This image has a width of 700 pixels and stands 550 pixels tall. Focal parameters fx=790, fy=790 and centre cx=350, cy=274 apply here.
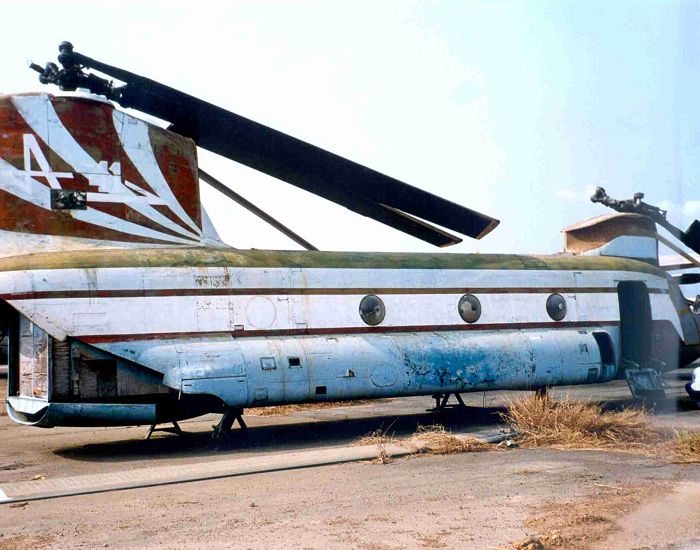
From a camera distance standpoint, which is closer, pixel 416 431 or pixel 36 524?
pixel 36 524

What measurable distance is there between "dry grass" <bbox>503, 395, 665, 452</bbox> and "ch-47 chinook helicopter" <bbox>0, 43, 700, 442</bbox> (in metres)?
1.80

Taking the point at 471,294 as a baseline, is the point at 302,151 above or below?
above

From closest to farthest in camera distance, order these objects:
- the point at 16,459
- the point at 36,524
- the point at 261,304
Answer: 1. the point at 36,524
2. the point at 16,459
3. the point at 261,304

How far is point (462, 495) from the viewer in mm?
7867

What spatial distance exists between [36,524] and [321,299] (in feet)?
20.9

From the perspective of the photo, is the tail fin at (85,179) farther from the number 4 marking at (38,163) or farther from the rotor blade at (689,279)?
the rotor blade at (689,279)

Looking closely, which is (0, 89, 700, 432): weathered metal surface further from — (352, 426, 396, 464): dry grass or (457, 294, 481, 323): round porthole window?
(352, 426, 396, 464): dry grass

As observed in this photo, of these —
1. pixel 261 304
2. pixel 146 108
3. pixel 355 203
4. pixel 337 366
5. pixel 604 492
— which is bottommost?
pixel 604 492

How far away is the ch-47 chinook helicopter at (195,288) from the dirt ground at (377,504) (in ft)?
3.36

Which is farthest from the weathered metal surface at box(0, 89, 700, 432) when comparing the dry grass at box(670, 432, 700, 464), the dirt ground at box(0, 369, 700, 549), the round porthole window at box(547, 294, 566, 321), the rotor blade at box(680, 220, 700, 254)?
the rotor blade at box(680, 220, 700, 254)

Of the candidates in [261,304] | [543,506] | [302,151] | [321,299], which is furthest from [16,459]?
[543,506]

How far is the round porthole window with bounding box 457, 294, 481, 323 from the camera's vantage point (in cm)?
Result: 1401

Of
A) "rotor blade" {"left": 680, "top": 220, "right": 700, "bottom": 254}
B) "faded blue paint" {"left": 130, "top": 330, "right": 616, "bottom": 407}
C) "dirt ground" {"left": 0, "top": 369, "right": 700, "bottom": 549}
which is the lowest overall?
"dirt ground" {"left": 0, "top": 369, "right": 700, "bottom": 549}

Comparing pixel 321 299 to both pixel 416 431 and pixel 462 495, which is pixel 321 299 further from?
pixel 462 495
